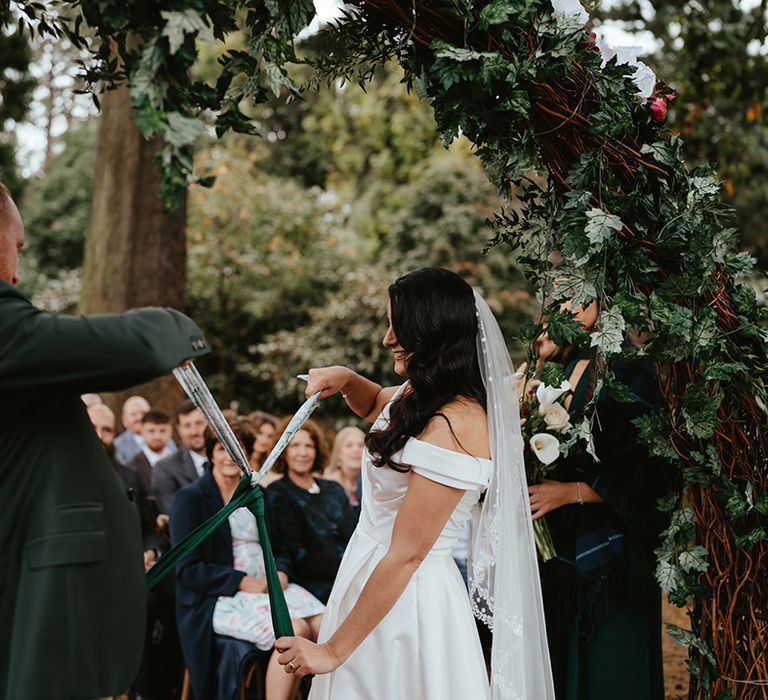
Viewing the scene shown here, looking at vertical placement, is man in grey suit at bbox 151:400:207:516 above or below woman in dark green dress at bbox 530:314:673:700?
above

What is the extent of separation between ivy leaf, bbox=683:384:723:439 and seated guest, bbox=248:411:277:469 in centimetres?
309

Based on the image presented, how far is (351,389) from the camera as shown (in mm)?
3539

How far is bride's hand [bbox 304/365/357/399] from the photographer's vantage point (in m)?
3.28

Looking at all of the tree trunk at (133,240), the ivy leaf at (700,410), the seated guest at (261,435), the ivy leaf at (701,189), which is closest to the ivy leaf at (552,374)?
the ivy leaf at (700,410)

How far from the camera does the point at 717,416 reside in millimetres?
3320

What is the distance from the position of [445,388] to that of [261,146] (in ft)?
58.8

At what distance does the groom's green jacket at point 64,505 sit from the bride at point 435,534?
72 centimetres

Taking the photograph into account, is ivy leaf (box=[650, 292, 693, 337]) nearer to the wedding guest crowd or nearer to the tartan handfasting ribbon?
the tartan handfasting ribbon

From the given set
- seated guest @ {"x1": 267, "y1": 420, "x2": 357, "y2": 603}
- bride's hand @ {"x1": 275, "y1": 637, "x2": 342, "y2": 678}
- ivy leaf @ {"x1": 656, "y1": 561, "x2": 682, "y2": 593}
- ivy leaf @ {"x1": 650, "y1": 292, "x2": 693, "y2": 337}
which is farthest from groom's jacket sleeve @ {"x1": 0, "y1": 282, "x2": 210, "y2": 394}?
seated guest @ {"x1": 267, "y1": 420, "x2": 357, "y2": 603}

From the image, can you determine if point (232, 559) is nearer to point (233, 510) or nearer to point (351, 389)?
point (351, 389)

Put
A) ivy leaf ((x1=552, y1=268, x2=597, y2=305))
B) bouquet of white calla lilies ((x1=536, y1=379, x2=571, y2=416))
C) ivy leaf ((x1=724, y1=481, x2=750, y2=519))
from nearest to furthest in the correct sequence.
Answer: ivy leaf ((x1=552, y1=268, x2=597, y2=305)), ivy leaf ((x1=724, y1=481, x2=750, y2=519)), bouquet of white calla lilies ((x1=536, y1=379, x2=571, y2=416))

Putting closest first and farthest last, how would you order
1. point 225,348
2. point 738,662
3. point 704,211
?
point 704,211, point 738,662, point 225,348

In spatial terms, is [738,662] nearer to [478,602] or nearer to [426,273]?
[478,602]

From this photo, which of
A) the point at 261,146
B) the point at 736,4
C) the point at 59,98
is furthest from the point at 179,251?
the point at 59,98
